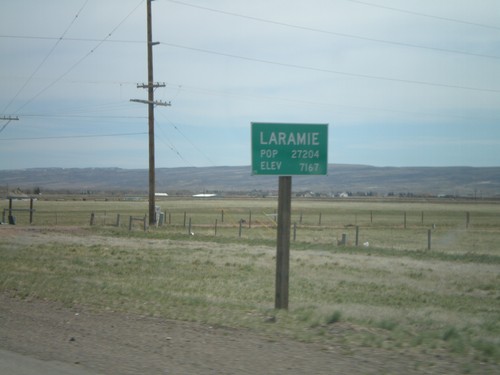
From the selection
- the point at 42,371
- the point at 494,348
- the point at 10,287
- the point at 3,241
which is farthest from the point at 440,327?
the point at 3,241

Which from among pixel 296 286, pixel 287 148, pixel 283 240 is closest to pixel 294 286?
pixel 296 286

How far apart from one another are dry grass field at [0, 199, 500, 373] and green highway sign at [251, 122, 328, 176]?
8.98 feet

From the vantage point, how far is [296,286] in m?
19.9

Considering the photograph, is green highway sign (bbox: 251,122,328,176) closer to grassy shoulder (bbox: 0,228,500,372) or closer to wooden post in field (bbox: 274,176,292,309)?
wooden post in field (bbox: 274,176,292,309)

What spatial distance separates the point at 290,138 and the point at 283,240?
1976 millimetres

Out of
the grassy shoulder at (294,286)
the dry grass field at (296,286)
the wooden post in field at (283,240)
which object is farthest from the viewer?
the wooden post in field at (283,240)

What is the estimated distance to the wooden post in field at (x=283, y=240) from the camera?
12789 millimetres

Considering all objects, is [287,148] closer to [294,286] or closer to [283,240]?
[283,240]

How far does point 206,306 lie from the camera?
521 inches

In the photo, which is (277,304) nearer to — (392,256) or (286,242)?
(286,242)

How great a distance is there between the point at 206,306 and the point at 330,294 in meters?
5.84

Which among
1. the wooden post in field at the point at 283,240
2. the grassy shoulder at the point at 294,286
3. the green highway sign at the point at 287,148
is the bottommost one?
the grassy shoulder at the point at 294,286

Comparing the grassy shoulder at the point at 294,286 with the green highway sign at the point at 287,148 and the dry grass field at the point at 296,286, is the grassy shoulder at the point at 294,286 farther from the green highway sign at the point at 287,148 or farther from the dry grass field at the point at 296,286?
the green highway sign at the point at 287,148

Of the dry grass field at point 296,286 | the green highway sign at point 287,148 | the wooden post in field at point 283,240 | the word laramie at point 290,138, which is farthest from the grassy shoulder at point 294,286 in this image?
the word laramie at point 290,138
